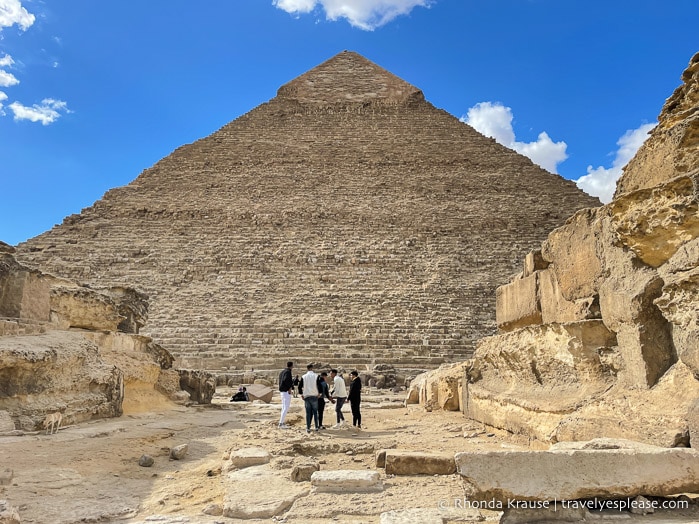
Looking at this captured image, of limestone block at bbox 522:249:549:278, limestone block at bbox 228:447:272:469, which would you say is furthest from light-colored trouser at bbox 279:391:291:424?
limestone block at bbox 522:249:549:278

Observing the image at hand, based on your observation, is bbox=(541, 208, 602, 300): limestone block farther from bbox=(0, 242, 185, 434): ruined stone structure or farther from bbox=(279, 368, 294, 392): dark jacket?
bbox=(0, 242, 185, 434): ruined stone structure

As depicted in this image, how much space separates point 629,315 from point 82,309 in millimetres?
4404

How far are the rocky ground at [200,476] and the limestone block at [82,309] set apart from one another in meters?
1.22

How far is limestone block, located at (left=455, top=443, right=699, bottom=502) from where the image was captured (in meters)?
1.47

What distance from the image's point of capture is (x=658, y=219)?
6.84 feet

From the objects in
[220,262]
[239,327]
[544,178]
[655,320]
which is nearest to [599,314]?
[655,320]

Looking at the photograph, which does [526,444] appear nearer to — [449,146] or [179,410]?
[179,410]

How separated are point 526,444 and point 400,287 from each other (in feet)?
51.4

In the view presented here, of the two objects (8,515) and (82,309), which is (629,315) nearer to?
(8,515)

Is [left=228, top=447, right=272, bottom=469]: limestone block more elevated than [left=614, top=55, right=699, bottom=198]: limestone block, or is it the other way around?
[left=614, top=55, right=699, bottom=198]: limestone block

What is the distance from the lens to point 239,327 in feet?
50.5

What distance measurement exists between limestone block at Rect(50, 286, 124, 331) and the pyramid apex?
120 feet

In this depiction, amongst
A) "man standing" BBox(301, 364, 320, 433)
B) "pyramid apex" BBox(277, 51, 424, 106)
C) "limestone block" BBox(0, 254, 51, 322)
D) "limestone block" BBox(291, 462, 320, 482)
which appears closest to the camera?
"limestone block" BBox(291, 462, 320, 482)

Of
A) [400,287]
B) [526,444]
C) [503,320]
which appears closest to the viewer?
[526,444]
